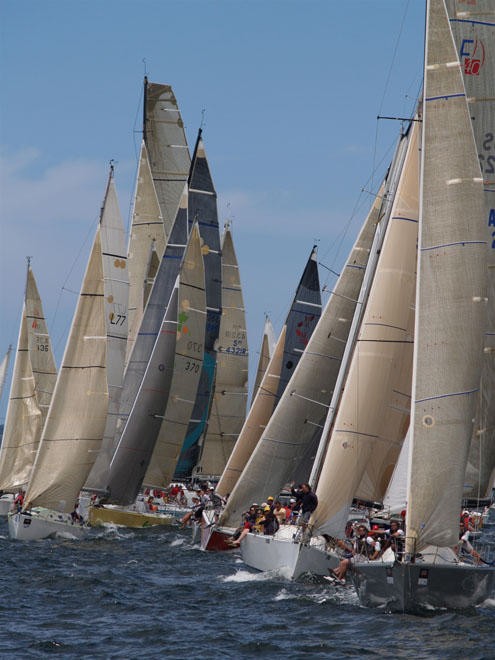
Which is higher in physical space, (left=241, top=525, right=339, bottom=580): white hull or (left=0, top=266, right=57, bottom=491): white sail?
(left=0, top=266, right=57, bottom=491): white sail

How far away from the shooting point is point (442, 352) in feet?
72.3

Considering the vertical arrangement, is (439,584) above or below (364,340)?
below

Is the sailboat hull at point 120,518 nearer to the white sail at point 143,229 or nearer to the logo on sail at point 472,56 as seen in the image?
the white sail at point 143,229

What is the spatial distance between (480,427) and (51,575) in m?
10.1

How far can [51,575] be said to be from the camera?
91.5 feet

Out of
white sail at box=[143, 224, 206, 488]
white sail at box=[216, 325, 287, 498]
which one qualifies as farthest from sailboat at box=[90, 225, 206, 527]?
white sail at box=[216, 325, 287, 498]

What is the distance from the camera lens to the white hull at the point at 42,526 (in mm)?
33906

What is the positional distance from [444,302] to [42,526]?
15.7 m

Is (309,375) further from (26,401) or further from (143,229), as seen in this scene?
(143,229)

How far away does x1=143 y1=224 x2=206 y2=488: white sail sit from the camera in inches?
1645

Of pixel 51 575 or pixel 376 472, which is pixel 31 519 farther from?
pixel 376 472

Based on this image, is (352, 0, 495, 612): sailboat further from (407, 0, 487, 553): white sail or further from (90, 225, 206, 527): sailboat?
(90, 225, 206, 527): sailboat

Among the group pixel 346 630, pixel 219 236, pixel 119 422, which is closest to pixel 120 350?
pixel 119 422

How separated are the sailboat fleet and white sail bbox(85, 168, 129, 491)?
0.07m
